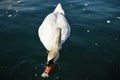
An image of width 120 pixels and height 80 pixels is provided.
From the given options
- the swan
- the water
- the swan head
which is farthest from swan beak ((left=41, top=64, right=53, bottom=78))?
the swan

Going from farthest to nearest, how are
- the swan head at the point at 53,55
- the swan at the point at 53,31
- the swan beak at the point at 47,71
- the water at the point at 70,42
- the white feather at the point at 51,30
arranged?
the white feather at the point at 51,30
the swan at the point at 53,31
the water at the point at 70,42
the swan beak at the point at 47,71
the swan head at the point at 53,55

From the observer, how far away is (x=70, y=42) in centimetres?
1025

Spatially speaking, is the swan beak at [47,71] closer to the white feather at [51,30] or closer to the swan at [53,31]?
the swan at [53,31]

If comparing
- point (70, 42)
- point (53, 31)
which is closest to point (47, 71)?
point (53, 31)

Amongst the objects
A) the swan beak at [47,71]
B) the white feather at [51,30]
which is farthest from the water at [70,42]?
the white feather at [51,30]

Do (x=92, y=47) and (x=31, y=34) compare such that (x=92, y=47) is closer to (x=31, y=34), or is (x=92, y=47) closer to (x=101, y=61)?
(x=101, y=61)

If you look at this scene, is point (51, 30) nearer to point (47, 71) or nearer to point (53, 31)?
point (53, 31)

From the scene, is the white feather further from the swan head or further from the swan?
the swan head

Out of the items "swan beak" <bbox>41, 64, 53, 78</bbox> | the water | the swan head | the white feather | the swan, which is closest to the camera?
the swan head

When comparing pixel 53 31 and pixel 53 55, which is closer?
pixel 53 55

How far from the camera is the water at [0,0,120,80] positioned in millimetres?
8445

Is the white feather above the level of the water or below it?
above

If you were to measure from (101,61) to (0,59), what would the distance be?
13.3 feet

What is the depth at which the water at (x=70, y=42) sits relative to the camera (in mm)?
8445
